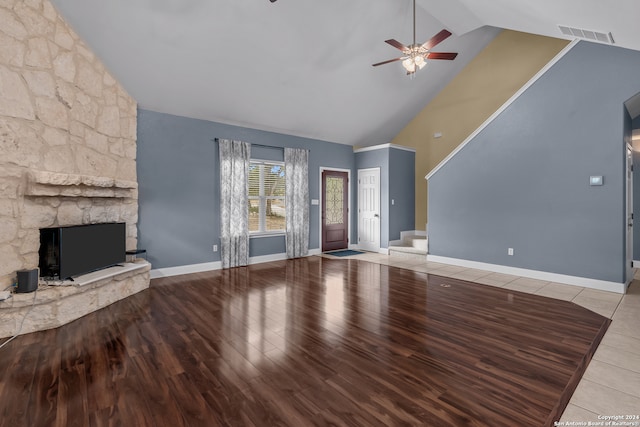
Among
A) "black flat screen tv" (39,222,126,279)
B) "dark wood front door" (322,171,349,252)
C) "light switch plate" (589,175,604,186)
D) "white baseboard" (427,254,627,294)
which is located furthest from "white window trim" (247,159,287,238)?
"light switch plate" (589,175,604,186)

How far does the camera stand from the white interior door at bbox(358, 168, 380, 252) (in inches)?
303

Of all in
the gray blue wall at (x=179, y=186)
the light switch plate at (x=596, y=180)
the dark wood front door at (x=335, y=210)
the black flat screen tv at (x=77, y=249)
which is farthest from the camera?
the dark wood front door at (x=335, y=210)

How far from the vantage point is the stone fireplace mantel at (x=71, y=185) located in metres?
3.22

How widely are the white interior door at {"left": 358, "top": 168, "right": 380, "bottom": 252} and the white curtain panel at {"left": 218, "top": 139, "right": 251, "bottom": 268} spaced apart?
10.5ft

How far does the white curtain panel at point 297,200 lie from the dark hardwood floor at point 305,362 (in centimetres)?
272

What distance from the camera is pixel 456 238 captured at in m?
6.07

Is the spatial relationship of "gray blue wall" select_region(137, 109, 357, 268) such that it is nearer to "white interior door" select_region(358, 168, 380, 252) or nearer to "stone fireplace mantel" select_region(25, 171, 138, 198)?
"stone fireplace mantel" select_region(25, 171, 138, 198)

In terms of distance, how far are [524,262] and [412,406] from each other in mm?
4364

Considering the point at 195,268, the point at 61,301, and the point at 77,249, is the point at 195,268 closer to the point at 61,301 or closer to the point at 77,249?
the point at 77,249

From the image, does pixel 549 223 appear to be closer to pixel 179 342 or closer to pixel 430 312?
pixel 430 312

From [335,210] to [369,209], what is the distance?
2.85 ft

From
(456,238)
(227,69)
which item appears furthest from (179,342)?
(456,238)

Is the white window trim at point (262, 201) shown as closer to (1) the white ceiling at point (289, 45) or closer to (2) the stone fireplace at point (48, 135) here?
(1) the white ceiling at point (289, 45)

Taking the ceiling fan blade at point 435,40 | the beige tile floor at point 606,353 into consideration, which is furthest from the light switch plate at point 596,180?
the ceiling fan blade at point 435,40
